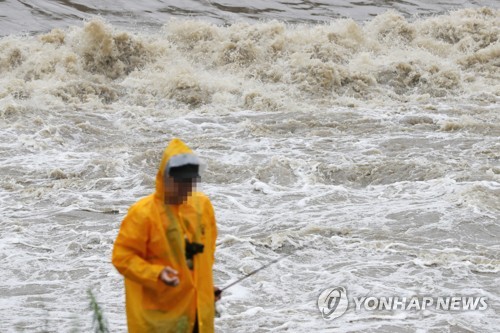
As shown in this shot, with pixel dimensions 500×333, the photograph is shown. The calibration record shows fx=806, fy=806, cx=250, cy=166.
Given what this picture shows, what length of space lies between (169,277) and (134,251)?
0.75 feet

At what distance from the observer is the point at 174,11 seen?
69.3ft

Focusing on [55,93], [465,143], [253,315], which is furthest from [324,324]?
[55,93]

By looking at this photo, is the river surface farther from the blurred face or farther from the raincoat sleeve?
the blurred face

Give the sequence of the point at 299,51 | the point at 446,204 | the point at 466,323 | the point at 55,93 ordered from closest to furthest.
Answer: the point at 466,323 → the point at 446,204 → the point at 55,93 → the point at 299,51

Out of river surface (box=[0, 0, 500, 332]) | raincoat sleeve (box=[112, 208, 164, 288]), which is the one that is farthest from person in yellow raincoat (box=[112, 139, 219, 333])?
river surface (box=[0, 0, 500, 332])

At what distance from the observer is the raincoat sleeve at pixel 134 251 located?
3500mm

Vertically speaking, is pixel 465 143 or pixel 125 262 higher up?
pixel 125 262

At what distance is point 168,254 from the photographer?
358 cm

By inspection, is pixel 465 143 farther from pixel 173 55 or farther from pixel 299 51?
pixel 173 55

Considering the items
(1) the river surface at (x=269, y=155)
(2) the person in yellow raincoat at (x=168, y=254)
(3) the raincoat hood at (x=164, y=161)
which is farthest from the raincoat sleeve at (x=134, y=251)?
(1) the river surface at (x=269, y=155)

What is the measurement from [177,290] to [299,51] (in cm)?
1279

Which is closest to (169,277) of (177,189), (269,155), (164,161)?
(177,189)

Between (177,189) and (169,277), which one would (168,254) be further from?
(177,189)

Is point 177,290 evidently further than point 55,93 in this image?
No
